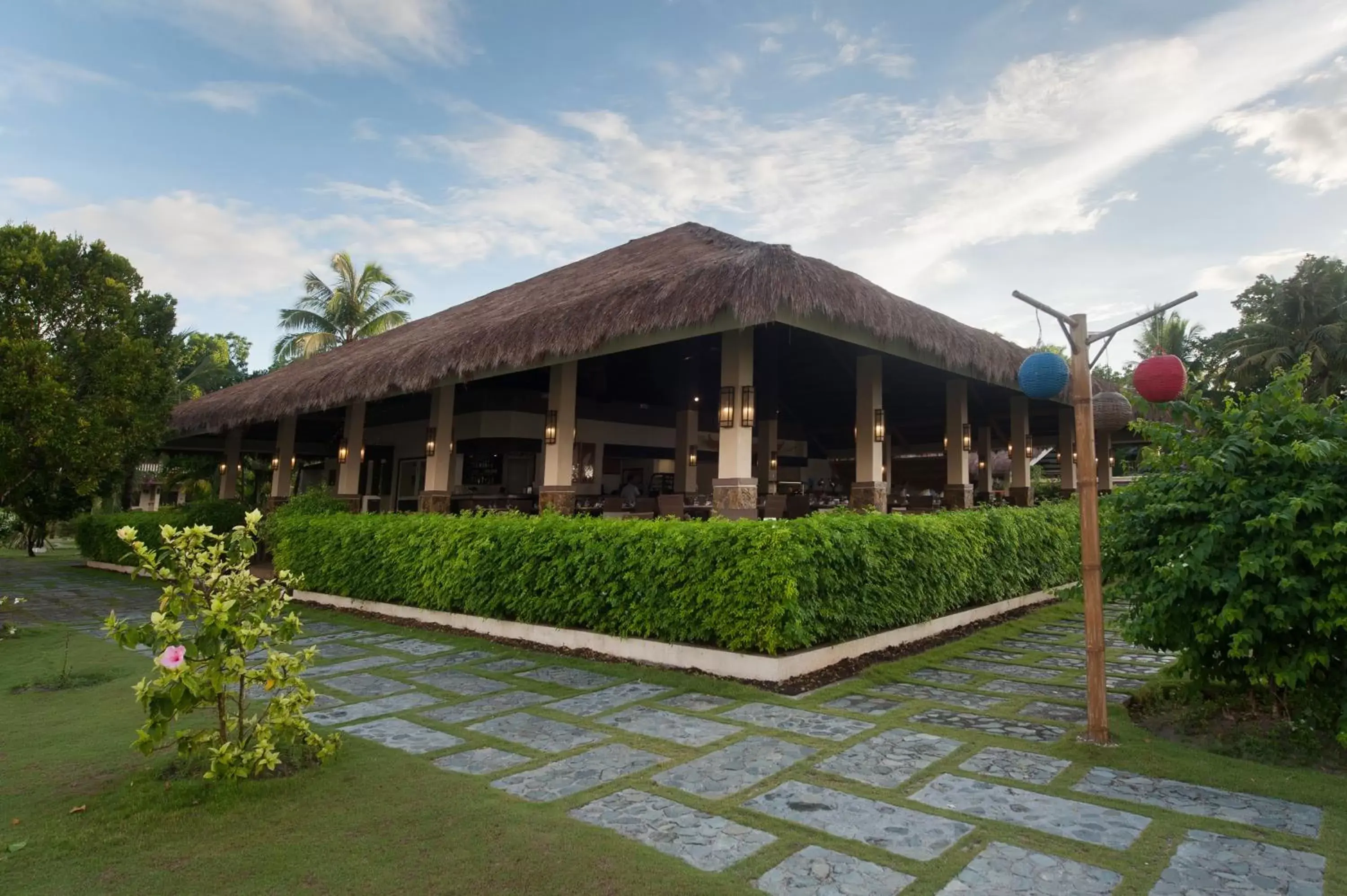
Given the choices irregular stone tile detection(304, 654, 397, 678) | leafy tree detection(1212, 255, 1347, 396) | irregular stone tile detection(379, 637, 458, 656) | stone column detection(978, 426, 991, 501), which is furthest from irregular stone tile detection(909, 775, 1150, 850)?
leafy tree detection(1212, 255, 1347, 396)

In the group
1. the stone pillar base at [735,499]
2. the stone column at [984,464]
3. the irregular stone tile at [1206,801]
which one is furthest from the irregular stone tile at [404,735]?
the stone column at [984,464]

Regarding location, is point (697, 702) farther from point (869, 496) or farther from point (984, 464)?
point (984, 464)

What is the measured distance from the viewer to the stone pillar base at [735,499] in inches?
256

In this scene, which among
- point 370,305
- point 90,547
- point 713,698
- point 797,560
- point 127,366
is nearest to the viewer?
point 713,698

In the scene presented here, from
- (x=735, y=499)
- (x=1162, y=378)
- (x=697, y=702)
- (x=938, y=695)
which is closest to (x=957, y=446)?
(x=735, y=499)

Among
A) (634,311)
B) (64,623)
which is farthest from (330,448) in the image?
(634,311)

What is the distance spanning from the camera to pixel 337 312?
25.2 m

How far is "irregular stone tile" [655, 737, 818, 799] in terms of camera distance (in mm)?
3053

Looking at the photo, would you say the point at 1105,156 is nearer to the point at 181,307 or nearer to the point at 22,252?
the point at 22,252

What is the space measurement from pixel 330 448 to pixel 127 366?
1101 centimetres

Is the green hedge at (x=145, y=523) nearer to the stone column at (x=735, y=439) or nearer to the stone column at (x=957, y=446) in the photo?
the stone column at (x=735, y=439)

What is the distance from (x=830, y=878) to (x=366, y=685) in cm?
396

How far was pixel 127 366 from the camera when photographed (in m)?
9.18

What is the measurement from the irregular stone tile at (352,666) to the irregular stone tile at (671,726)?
2.59 m
